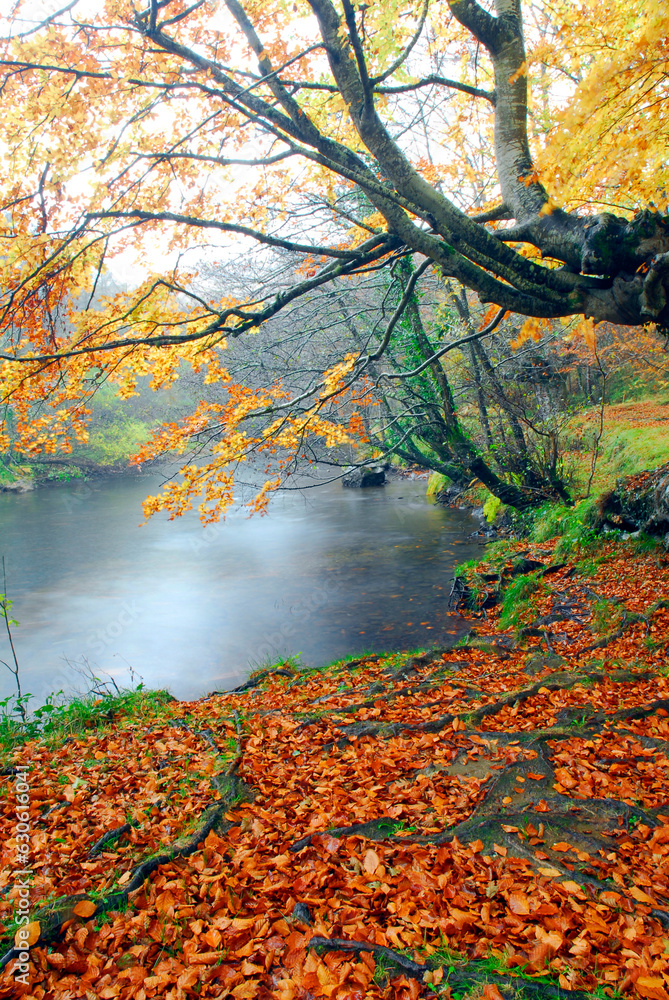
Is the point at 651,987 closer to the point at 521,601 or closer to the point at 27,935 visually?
the point at 27,935

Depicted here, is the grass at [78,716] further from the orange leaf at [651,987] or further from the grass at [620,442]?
the grass at [620,442]

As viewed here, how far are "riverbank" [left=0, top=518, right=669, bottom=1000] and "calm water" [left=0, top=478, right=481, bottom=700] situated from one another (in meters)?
3.78

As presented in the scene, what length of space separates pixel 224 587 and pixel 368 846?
1070 cm

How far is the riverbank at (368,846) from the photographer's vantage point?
7.59 ft

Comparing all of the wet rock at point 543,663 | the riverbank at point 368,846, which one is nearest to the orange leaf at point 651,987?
the riverbank at point 368,846

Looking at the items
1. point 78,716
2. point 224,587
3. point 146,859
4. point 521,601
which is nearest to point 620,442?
point 521,601

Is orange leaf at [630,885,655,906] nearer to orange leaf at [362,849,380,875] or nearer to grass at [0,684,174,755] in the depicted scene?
orange leaf at [362,849,380,875]

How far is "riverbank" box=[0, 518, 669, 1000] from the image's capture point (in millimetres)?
2312

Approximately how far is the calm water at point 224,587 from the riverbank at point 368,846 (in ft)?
12.4

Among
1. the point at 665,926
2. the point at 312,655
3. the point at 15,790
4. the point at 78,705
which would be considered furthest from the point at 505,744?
the point at 312,655

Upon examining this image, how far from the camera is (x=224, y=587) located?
1339 centimetres

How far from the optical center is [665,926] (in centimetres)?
232

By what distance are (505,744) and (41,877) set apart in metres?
3.05

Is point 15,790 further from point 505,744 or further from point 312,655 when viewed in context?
point 312,655
